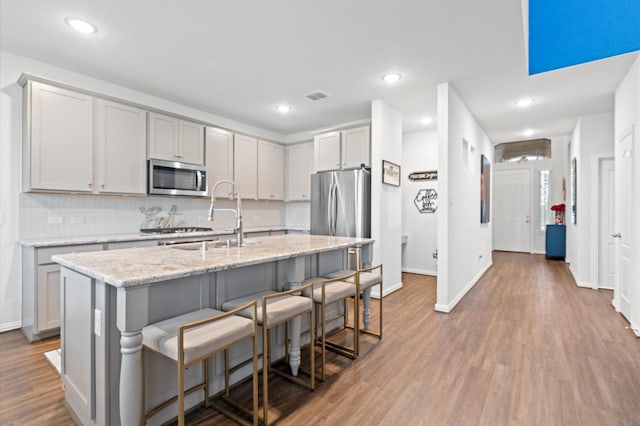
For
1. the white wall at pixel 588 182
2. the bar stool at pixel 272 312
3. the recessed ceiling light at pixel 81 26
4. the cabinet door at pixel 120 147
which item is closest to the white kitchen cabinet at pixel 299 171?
the cabinet door at pixel 120 147

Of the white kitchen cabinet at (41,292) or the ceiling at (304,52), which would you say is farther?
the white kitchen cabinet at (41,292)

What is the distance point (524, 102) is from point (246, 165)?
4209 mm

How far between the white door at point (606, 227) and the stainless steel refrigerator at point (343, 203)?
353cm

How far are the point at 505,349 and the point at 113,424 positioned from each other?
287 centimetres

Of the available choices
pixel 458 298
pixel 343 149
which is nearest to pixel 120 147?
pixel 343 149

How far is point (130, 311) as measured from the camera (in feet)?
4.35

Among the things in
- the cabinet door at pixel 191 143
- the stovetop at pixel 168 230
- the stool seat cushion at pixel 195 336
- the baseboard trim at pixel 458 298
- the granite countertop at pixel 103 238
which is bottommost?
the baseboard trim at pixel 458 298

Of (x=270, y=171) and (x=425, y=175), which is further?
(x=425, y=175)

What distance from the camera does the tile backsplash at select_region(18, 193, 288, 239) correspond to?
10.4 feet

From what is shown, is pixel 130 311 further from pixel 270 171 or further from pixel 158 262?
pixel 270 171

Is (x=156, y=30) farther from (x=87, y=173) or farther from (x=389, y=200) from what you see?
(x=389, y=200)

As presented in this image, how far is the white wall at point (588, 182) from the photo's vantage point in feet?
15.5

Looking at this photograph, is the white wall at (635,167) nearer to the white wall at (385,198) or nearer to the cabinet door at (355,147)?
the white wall at (385,198)

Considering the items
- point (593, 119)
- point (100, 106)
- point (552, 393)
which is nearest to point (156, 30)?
point (100, 106)
